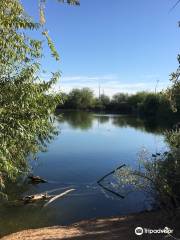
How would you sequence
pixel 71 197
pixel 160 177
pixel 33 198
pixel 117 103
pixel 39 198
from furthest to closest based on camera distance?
1. pixel 117 103
2. pixel 71 197
3. pixel 39 198
4. pixel 33 198
5. pixel 160 177

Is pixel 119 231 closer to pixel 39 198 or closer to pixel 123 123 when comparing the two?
pixel 39 198

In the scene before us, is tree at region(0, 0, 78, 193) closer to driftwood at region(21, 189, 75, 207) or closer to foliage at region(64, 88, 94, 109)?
driftwood at region(21, 189, 75, 207)

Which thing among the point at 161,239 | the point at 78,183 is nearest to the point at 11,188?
the point at 78,183

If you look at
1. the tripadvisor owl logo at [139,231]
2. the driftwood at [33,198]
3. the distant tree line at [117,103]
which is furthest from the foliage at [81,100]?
the tripadvisor owl logo at [139,231]

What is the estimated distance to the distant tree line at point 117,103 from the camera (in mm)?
108062

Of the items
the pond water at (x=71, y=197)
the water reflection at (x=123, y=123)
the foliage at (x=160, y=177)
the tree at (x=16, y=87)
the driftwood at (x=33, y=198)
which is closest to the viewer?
the tree at (x=16, y=87)

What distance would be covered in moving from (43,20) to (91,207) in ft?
40.9

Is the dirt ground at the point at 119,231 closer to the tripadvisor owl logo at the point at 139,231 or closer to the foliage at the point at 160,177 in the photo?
the tripadvisor owl logo at the point at 139,231

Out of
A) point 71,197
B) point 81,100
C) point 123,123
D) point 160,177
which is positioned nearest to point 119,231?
point 160,177

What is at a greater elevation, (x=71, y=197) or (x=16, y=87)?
(x=16, y=87)

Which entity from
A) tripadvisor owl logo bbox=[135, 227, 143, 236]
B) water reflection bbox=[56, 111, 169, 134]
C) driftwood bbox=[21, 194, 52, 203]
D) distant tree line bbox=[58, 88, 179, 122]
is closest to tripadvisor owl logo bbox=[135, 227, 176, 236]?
tripadvisor owl logo bbox=[135, 227, 143, 236]

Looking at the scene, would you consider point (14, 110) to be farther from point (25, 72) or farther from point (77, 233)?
point (77, 233)

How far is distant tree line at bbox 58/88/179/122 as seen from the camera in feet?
355

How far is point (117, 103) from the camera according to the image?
141 m
